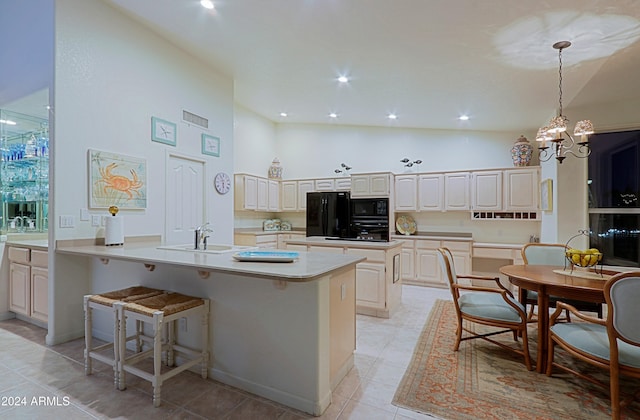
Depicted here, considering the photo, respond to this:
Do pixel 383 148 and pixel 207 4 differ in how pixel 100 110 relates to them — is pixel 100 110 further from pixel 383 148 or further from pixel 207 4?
pixel 383 148

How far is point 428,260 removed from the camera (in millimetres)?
5340

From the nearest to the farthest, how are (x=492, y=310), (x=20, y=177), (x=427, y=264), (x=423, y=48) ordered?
(x=492, y=310)
(x=423, y=48)
(x=20, y=177)
(x=427, y=264)

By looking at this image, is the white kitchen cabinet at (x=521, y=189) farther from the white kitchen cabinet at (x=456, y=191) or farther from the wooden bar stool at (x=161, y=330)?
the wooden bar stool at (x=161, y=330)

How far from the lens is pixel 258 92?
5059 millimetres

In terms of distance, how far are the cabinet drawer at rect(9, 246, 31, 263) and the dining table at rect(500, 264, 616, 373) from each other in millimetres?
4866

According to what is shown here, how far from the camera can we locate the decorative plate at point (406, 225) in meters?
5.93

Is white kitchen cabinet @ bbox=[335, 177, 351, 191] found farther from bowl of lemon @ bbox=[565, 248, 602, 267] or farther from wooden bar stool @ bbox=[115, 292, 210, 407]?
wooden bar stool @ bbox=[115, 292, 210, 407]

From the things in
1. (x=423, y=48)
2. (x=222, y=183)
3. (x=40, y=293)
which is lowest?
(x=40, y=293)

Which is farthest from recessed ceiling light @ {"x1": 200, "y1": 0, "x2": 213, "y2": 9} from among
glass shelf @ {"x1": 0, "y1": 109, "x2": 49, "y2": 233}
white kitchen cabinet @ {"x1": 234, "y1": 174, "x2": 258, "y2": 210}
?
white kitchen cabinet @ {"x1": 234, "y1": 174, "x2": 258, "y2": 210}

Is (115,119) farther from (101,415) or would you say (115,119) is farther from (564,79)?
(564,79)

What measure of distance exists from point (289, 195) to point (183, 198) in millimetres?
2993

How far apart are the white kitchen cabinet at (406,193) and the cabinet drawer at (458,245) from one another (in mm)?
861

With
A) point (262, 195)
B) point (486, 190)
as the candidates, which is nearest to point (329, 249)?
point (262, 195)

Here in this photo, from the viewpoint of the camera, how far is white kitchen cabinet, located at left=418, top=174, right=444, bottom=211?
5.54 metres
